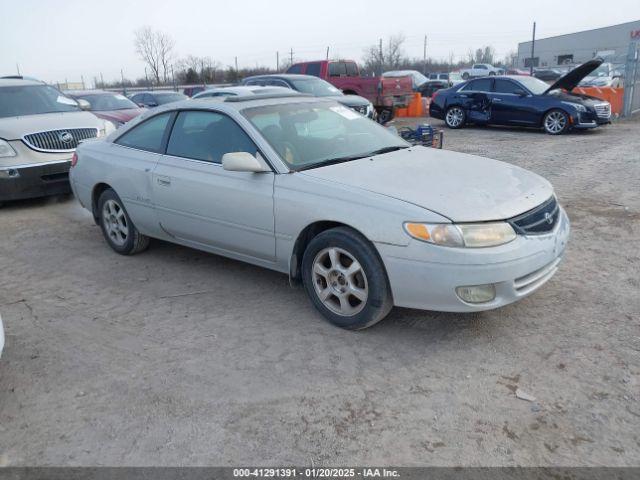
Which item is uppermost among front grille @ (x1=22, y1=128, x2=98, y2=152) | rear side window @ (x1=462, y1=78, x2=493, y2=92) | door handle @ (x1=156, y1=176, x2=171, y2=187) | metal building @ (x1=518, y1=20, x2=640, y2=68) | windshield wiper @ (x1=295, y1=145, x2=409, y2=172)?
metal building @ (x1=518, y1=20, x2=640, y2=68)

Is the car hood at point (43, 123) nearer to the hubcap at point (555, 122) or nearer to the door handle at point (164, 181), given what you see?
the door handle at point (164, 181)

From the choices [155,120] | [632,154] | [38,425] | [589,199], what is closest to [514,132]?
[632,154]

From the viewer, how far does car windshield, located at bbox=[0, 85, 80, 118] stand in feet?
26.8

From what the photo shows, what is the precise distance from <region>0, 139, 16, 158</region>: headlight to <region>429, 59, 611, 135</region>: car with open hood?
11396 millimetres

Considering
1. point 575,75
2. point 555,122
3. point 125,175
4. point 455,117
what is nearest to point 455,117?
point 455,117

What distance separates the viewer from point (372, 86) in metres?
15.7

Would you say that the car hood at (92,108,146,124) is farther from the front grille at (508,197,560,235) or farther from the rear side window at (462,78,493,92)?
the front grille at (508,197,560,235)

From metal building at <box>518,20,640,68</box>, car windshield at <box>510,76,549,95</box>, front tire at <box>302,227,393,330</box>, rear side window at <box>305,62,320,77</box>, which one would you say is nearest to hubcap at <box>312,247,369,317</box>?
front tire at <box>302,227,393,330</box>

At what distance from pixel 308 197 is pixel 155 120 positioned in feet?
6.95

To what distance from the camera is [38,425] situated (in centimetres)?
290

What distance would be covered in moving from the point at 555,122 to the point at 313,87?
19.3ft

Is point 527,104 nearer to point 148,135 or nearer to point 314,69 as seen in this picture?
point 314,69

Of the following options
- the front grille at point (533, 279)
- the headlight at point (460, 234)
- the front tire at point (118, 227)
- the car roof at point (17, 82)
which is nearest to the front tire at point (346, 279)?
the headlight at point (460, 234)

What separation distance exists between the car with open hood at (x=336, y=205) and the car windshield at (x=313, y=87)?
7.98 metres
